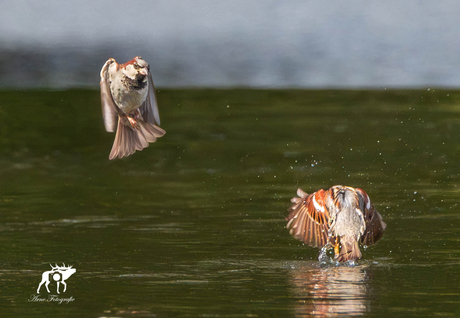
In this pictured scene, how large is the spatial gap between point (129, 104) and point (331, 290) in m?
2.49

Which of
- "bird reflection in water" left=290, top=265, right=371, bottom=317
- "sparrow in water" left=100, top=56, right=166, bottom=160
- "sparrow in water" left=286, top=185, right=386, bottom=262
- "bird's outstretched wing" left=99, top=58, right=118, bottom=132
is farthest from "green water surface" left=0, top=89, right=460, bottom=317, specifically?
"bird's outstretched wing" left=99, top=58, right=118, bottom=132

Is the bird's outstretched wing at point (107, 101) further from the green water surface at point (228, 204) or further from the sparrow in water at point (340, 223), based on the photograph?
the sparrow in water at point (340, 223)

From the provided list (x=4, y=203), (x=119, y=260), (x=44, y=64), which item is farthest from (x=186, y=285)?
(x=44, y=64)

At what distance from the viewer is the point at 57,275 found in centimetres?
810

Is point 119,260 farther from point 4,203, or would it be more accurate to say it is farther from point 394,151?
point 394,151

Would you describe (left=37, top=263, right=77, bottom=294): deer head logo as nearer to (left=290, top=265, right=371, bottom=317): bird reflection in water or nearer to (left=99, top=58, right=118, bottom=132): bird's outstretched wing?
(left=99, top=58, right=118, bottom=132): bird's outstretched wing

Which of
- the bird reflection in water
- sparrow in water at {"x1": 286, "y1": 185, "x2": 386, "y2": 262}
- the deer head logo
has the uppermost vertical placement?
sparrow in water at {"x1": 286, "y1": 185, "x2": 386, "y2": 262}

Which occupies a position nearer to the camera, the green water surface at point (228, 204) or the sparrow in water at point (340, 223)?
the green water surface at point (228, 204)

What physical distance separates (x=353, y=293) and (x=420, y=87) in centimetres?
1434

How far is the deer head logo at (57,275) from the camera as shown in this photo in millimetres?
7964

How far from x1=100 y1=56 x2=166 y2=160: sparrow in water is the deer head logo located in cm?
111

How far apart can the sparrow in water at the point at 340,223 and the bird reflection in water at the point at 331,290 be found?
0.72 feet

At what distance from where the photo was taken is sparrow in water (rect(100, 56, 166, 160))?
336 inches

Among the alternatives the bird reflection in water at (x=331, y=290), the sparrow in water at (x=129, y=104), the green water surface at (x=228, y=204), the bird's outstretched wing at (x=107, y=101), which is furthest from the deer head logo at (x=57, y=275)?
the bird reflection in water at (x=331, y=290)
